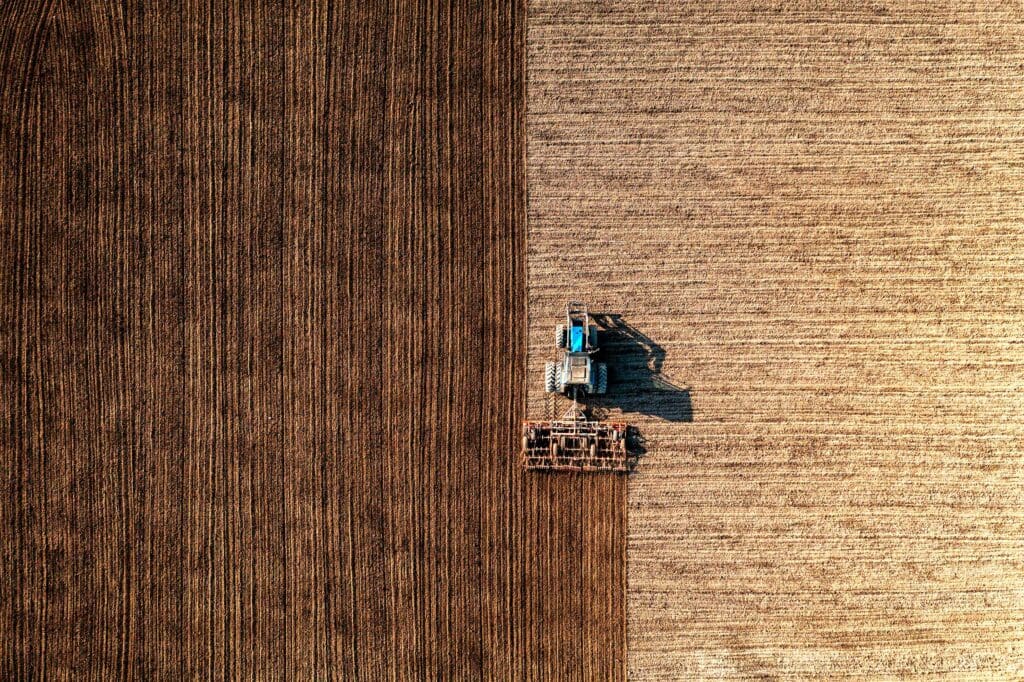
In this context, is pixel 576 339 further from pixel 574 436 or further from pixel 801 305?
pixel 801 305

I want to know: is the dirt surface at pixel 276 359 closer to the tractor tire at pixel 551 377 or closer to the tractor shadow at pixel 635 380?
the tractor tire at pixel 551 377

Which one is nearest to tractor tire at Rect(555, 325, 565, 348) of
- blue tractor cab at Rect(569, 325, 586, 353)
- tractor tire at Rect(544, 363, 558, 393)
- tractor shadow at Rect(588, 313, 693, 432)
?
blue tractor cab at Rect(569, 325, 586, 353)

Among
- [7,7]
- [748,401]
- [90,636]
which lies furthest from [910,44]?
[90,636]

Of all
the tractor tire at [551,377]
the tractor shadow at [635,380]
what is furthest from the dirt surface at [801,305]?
the tractor tire at [551,377]

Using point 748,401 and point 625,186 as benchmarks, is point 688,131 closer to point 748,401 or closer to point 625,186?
point 625,186

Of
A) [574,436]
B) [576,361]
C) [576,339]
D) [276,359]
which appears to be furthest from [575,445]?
[276,359]

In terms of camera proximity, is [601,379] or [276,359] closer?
[601,379]

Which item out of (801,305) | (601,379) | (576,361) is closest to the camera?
(576,361)
